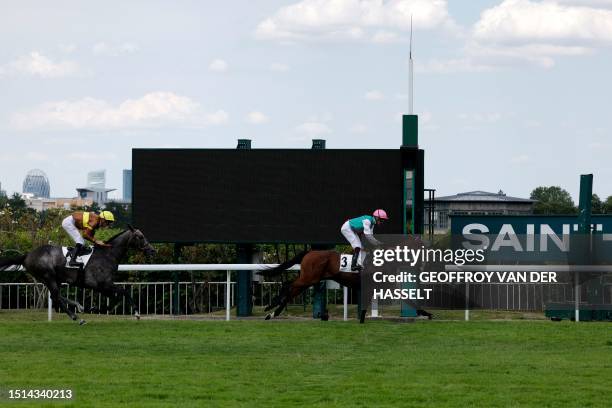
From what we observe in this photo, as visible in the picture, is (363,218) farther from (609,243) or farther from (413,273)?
(609,243)

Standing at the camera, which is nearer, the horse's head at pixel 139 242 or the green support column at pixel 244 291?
the horse's head at pixel 139 242

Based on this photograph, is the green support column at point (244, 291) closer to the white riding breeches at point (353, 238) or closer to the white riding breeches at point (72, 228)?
the white riding breeches at point (353, 238)

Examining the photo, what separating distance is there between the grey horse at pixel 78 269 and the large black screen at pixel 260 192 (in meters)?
2.23

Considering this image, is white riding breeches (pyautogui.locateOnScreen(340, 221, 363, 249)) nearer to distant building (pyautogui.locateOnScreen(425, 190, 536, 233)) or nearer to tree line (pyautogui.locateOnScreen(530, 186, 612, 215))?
tree line (pyautogui.locateOnScreen(530, 186, 612, 215))

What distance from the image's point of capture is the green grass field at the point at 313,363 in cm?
855

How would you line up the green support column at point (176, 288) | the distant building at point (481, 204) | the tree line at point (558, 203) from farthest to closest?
the distant building at point (481, 204) → the tree line at point (558, 203) → the green support column at point (176, 288)

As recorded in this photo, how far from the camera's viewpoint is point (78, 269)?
1552 centimetres

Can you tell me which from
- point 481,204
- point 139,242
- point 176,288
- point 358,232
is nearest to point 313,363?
point 358,232

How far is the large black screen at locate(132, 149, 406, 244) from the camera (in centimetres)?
1752

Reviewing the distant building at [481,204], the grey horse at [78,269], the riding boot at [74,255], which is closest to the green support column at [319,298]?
the grey horse at [78,269]

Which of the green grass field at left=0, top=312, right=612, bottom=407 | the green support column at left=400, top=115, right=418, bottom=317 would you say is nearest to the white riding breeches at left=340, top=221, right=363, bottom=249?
the green grass field at left=0, top=312, right=612, bottom=407

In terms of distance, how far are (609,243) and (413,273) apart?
2997 millimetres
